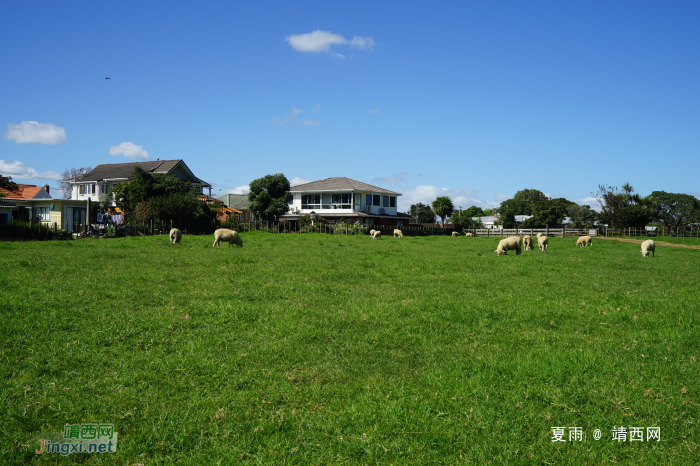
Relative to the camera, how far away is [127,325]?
8.11 metres

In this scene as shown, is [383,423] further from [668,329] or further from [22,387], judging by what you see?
[668,329]

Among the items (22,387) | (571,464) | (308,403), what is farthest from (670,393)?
(22,387)

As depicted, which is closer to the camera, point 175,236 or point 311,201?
point 175,236

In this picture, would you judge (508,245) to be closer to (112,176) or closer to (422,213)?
(112,176)

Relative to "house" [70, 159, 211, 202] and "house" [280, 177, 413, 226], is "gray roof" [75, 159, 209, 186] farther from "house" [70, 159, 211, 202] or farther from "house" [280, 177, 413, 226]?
"house" [280, 177, 413, 226]

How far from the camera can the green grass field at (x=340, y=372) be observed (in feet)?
16.0

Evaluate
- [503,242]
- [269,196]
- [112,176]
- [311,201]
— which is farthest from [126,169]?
[503,242]

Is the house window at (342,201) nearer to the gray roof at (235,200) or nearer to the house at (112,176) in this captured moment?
the house at (112,176)

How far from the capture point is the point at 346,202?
2613 inches

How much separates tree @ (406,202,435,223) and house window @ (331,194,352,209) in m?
55.1

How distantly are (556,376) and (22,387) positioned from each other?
23.1 feet

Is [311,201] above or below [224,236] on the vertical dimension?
above

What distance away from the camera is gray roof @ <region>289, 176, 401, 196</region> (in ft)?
218

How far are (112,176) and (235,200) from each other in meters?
43.8
